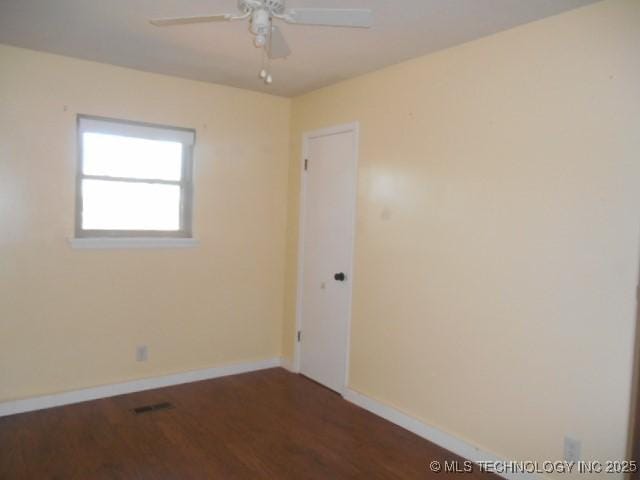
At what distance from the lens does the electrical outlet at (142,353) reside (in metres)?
3.69

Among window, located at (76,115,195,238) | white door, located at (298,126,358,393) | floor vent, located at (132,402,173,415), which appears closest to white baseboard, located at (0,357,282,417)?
floor vent, located at (132,402,173,415)

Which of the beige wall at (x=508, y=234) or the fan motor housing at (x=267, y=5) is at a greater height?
the fan motor housing at (x=267, y=5)

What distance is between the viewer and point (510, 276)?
101 inches

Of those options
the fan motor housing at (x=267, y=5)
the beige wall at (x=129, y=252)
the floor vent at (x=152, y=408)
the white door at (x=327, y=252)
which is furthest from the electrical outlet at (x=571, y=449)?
the beige wall at (x=129, y=252)

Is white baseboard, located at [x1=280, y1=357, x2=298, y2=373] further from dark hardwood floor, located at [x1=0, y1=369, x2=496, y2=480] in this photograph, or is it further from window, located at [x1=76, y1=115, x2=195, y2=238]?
window, located at [x1=76, y1=115, x2=195, y2=238]

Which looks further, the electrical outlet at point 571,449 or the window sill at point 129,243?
the window sill at point 129,243

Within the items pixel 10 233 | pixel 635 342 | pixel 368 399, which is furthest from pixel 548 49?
pixel 10 233

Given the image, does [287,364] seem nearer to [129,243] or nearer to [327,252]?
[327,252]

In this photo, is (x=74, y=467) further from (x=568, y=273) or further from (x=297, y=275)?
(x=568, y=273)

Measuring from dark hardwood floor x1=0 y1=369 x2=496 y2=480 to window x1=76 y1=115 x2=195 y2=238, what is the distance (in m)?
1.37

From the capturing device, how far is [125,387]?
3625 mm

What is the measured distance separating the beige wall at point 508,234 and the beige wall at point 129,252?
45.1 inches

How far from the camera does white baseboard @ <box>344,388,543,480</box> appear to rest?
265 cm

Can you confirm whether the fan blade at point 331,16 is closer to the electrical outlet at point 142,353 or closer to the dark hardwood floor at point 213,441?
the dark hardwood floor at point 213,441
